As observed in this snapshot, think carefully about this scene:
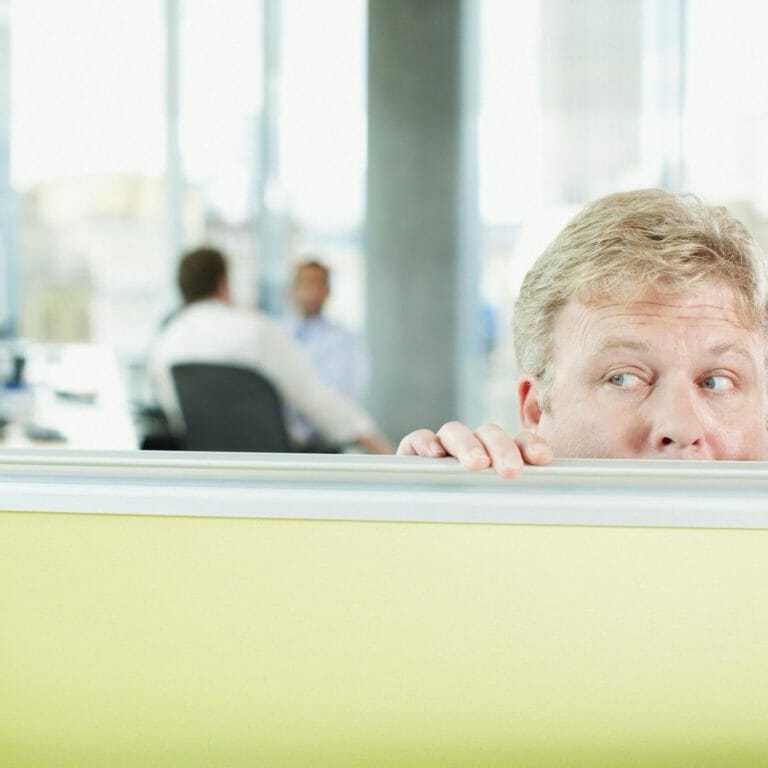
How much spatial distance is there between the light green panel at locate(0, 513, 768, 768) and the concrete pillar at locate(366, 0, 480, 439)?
20.8 ft

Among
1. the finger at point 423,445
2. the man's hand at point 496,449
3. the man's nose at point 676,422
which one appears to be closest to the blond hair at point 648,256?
the man's nose at point 676,422

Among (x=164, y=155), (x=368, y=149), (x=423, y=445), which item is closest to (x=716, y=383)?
(x=423, y=445)

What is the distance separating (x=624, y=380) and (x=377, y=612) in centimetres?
55

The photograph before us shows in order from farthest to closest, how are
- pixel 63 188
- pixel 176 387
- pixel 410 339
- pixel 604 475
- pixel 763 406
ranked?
1. pixel 63 188
2. pixel 410 339
3. pixel 176 387
4. pixel 763 406
5. pixel 604 475

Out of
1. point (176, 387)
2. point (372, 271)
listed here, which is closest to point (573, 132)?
point (372, 271)

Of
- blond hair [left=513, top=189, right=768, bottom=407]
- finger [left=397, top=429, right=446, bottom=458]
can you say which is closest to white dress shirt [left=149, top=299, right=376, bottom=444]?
blond hair [left=513, top=189, right=768, bottom=407]

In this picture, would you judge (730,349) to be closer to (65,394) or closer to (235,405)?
(235,405)

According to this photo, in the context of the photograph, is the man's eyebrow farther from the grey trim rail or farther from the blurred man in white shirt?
the blurred man in white shirt

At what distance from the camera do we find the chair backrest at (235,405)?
11.4 feet

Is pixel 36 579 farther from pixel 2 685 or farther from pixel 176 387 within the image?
pixel 176 387

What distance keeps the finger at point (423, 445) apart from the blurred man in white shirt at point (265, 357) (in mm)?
2453

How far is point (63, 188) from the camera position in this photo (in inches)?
314

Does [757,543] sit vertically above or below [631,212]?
below

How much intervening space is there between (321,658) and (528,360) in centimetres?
69
